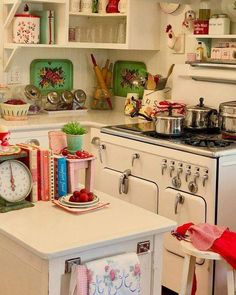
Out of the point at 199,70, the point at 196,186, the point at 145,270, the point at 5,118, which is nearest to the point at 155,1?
the point at 199,70

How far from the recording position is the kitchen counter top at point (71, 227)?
1.87 m

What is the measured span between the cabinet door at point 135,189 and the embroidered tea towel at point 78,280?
61.2 inches

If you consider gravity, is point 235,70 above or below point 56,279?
above

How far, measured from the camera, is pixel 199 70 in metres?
3.86

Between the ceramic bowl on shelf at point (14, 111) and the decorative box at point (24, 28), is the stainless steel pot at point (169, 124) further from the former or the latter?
the decorative box at point (24, 28)

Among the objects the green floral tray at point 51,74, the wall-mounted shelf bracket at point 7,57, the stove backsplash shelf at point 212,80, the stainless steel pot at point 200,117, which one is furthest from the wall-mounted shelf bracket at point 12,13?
the stainless steel pot at point 200,117

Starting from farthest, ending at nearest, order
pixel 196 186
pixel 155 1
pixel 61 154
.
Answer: pixel 155 1
pixel 196 186
pixel 61 154

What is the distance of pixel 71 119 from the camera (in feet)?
14.3

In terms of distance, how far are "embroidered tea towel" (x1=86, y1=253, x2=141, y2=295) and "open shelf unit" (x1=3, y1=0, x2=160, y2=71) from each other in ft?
8.51

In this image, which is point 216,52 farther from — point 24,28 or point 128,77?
point 24,28

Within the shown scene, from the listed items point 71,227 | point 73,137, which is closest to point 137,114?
point 73,137

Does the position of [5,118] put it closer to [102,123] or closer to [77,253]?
[102,123]

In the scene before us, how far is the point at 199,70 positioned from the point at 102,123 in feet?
2.61

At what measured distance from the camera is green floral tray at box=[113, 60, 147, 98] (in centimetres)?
471
